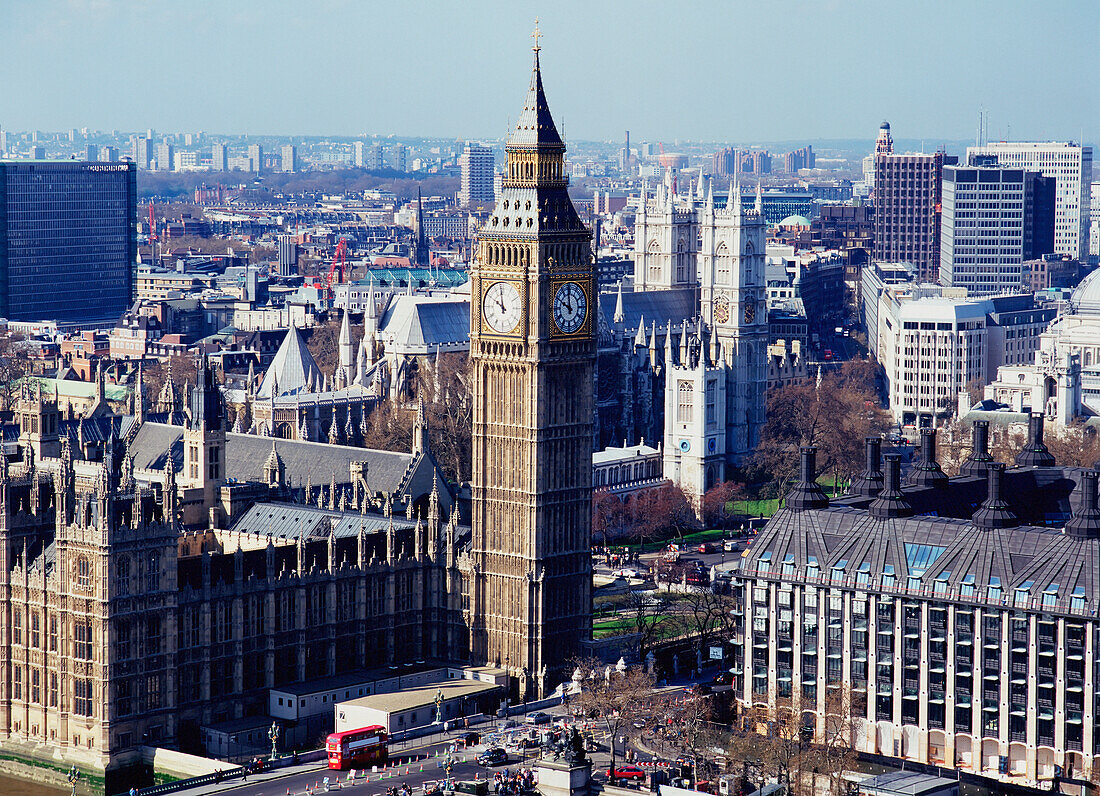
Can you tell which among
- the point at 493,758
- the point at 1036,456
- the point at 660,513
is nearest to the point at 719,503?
the point at 660,513

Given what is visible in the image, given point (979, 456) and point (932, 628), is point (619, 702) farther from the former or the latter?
point (979, 456)

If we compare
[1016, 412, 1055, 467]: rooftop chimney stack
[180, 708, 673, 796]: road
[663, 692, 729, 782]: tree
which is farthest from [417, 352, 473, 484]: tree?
[180, 708, 673, 796]: road

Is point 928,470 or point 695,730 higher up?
point 928,470

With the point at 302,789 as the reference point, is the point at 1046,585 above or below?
above

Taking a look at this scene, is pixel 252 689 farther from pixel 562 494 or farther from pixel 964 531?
pixel 964 531

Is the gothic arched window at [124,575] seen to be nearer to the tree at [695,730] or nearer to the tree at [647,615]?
the tree at [695,730]

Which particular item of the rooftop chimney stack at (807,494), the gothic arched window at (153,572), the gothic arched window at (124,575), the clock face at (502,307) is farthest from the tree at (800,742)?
the gothic arched window at (124,575)

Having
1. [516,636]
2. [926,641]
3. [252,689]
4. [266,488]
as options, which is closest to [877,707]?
[926,641]
